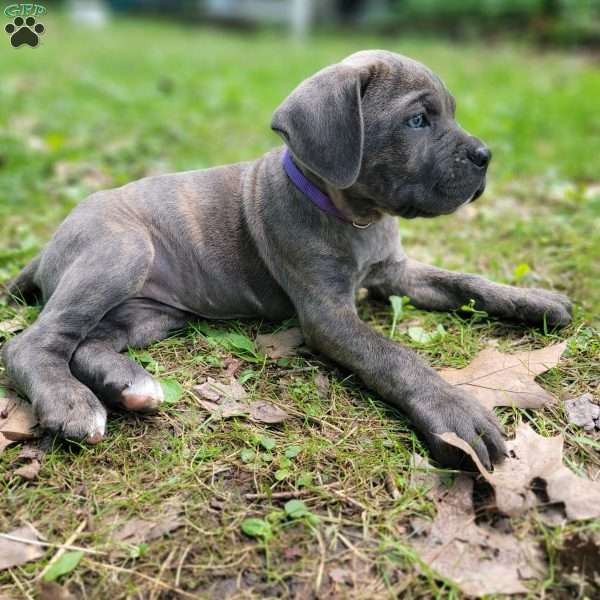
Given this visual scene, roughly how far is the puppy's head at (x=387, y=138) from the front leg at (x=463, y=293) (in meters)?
0.61

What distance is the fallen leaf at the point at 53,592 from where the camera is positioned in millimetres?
2422

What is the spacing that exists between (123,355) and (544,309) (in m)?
2.31

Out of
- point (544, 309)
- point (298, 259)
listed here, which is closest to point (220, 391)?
point (298, 259)

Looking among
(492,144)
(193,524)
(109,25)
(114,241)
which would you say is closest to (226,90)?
(492,144)

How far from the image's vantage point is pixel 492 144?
24.6 ft

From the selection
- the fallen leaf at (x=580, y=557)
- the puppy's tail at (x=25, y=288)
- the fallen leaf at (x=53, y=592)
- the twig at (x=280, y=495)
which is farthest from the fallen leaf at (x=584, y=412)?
the puppy's tail at (x=25, y=288)

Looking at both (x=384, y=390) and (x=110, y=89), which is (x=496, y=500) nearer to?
(x=384, y=390)

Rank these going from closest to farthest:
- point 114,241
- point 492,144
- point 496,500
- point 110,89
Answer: point 496,500, point 114,241, point 492,144, point 110,89

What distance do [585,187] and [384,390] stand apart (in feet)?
12.6

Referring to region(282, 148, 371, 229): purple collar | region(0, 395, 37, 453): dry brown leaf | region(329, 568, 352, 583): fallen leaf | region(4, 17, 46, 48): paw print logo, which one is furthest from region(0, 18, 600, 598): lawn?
region(4, 17, 46, 48): paw print logo

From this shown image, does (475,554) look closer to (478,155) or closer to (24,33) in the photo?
(478,155)

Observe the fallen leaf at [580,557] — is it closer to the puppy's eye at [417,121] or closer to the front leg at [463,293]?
the front leg at [463,293]

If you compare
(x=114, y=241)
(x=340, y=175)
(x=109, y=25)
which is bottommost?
(x=109, y=25)

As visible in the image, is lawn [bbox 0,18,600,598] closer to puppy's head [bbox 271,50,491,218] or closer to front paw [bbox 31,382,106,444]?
front paw [bbox 31,382,106,444]
